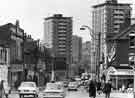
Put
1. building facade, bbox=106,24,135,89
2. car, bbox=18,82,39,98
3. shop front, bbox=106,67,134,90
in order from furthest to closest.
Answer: building facade, bbox=106,24,135,89 → shop front, bbox=106,67,134,90 → car, bbox=18,82,39,98

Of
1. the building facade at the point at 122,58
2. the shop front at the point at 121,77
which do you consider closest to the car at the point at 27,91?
the building facade at the point at 122,58

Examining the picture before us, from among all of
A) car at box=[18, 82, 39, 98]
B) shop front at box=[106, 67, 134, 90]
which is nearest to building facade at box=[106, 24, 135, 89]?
shop front at box=[106, 67, 134, 90]

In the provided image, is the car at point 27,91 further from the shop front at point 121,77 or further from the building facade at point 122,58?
the shop front at point 121,77

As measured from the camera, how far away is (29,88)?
5241 cm

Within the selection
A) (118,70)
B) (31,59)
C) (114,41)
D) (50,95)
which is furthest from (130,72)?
(50,95)

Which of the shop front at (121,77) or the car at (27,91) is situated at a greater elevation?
the car at (27,91)

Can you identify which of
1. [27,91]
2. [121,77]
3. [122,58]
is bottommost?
[121,77]

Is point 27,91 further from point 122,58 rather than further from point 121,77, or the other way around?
point 122,58

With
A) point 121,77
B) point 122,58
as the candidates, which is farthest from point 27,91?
point 122,58

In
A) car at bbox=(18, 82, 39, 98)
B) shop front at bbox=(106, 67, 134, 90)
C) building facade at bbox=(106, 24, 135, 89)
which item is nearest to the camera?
car at bbox=(18, 82, 39, 98)

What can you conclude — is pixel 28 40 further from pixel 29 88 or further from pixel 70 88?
pixel 29 88

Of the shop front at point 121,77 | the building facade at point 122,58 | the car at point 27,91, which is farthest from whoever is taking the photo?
the building facade at point 122,58

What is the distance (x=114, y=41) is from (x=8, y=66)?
19.0 metres

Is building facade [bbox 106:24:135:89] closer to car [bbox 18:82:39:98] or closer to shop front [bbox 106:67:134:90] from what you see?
shop front [bbox 106:67:134:90]
